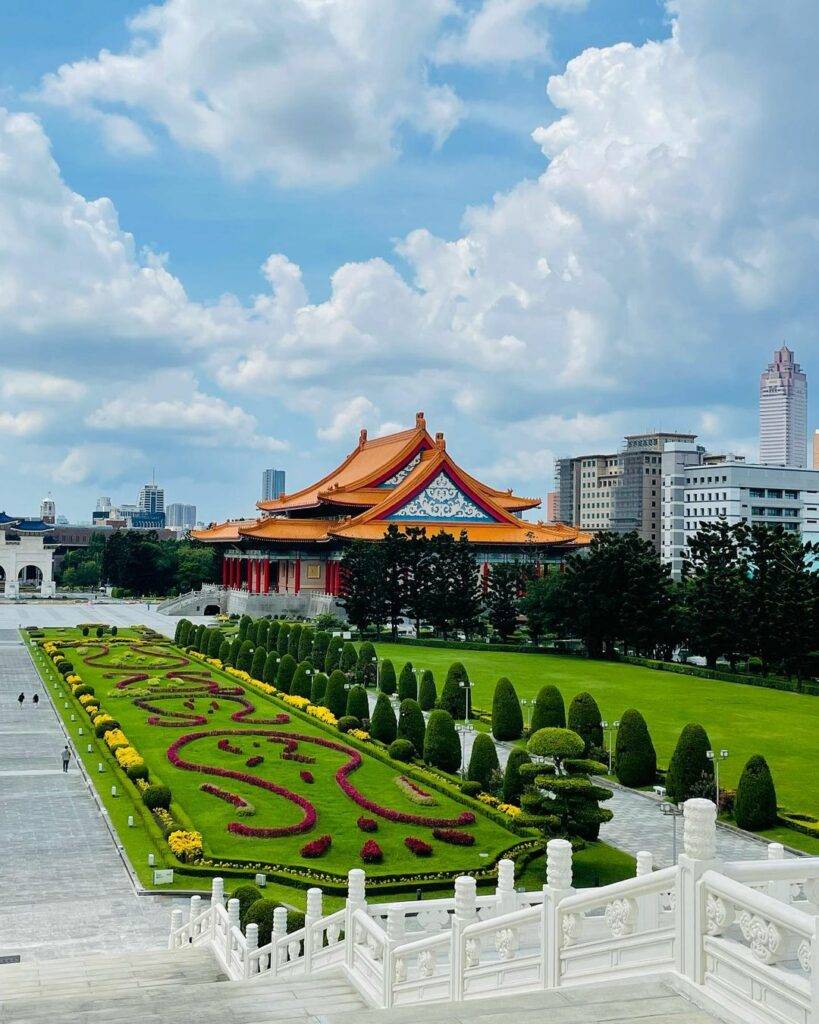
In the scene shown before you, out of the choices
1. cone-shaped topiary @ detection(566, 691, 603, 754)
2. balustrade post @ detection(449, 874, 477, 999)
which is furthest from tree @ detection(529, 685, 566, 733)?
balustrade post @ detection(449, 874, 477, 999)

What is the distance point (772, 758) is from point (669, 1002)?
25.6 meters

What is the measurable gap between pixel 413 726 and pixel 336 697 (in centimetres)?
599

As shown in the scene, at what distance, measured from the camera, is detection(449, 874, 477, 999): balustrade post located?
28.5ft

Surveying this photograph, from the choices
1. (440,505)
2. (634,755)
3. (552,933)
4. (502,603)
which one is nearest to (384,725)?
(634,755)

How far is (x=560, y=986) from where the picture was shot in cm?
764

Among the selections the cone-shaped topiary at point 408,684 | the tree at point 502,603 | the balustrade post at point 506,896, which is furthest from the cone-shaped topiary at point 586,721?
the tree at point 502,603

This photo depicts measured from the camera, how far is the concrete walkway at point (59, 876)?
16922mm

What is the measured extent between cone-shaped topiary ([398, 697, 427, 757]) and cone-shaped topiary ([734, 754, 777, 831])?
9.13 m

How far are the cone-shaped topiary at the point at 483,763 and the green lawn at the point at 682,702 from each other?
235 inches

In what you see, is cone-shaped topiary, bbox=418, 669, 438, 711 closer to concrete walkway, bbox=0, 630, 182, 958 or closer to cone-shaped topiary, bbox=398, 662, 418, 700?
cone-shaped topiary, bbox=398, 662, 418, 700

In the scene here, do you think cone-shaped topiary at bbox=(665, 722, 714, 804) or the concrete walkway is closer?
the concrete walkway

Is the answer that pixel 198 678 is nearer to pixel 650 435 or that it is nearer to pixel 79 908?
pixel 79 908

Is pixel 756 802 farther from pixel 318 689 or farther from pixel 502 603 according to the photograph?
pixel 502 603

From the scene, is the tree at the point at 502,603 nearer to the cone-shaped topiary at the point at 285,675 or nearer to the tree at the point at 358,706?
the cone-shaped topiary at the point at 285,675
